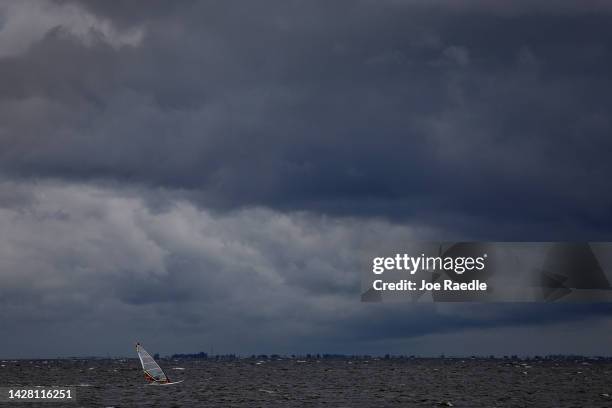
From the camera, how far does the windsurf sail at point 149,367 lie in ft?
437

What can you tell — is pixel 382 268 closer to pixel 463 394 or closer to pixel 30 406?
pixel 30 406

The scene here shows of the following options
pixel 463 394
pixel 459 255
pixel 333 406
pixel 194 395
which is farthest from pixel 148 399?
pixel 459 255

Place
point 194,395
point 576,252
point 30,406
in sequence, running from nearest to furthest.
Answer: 1. point 576,252
2. point 30,406
3. point 194,395

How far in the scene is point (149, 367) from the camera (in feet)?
471

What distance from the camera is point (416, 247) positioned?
67188 millimetres

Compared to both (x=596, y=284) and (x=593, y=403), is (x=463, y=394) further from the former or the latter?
(x=596, y=284)

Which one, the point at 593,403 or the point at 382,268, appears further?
the point at 593,403

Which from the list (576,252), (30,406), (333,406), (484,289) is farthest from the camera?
(333,406)

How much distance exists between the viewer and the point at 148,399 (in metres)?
115

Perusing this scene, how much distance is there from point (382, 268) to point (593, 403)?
2730 inches

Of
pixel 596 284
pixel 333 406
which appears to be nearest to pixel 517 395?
pixel 333 406

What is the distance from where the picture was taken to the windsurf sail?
133 m

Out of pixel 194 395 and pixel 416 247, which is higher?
pixel 416 247

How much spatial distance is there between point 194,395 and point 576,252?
76.9 metres
